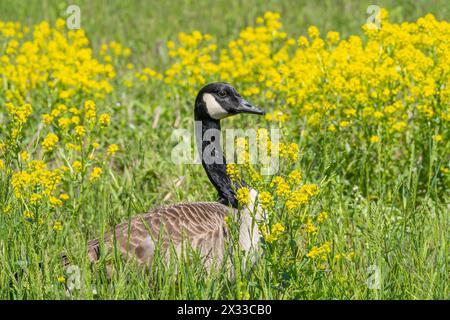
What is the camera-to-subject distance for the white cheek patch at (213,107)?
648 cm

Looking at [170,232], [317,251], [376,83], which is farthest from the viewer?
[376,83]

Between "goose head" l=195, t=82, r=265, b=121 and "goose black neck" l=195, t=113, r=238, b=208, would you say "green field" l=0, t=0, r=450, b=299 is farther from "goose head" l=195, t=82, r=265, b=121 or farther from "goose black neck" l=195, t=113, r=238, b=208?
"goose black neck" l=195, t=113, r=238, b=208

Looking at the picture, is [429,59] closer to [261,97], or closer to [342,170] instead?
[342,170]

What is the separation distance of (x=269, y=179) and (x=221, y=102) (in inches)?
53.1

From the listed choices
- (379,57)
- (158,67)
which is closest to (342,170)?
(379,57)

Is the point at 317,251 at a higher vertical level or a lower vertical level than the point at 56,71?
lower

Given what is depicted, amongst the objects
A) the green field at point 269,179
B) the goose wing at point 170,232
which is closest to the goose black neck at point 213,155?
the green field at point 269,179

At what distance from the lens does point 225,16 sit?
1470 cm

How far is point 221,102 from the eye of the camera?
6.46 meters

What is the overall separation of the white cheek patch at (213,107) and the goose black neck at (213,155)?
0.07 meters

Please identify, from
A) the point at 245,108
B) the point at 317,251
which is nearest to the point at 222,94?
the point at 245,108

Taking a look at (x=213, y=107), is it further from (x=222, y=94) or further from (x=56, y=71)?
(x=56, y=71)

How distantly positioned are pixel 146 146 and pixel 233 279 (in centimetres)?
328

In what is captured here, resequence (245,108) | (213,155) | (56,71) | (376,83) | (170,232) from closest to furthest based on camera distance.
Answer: (170,232) → (245,108) → (213,155) → (376,83) → (56,71)
